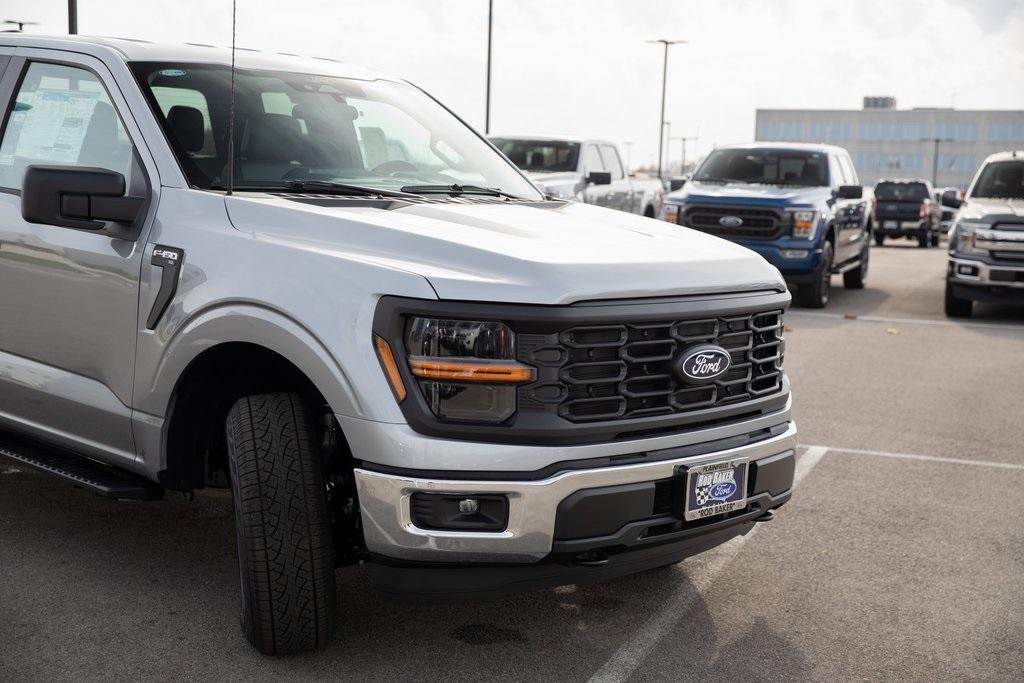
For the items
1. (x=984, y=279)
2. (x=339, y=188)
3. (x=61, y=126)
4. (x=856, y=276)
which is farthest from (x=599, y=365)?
(x=856, y=276)

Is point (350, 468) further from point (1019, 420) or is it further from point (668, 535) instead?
point (1019, 420)

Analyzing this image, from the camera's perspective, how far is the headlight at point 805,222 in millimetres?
13695

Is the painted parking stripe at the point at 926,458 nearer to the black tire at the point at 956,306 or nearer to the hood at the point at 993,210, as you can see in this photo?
the hood at the point at 993,210

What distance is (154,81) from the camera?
432 centimetres

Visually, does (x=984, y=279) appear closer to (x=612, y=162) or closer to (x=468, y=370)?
(x=612, y=162)

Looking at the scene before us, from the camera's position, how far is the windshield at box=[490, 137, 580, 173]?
54.6ft

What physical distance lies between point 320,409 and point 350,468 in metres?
0.21

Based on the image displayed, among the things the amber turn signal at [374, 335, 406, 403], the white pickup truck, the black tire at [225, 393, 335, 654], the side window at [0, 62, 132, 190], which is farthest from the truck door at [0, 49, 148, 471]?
the white pickup truck

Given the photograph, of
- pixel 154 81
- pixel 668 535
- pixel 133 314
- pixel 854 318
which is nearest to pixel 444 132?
pixel 154 81

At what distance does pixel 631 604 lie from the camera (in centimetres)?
432

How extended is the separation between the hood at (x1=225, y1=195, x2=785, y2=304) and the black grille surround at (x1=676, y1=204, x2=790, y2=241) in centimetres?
987

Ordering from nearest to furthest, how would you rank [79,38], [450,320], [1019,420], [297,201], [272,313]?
[450,320]
[272,313]
[297,201]
[79,38]
[1019,420]

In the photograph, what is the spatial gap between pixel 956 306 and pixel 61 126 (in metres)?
11.3

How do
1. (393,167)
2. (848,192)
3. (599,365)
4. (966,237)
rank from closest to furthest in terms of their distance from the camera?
(599,365), (393,167), (966,237), (848,192)
